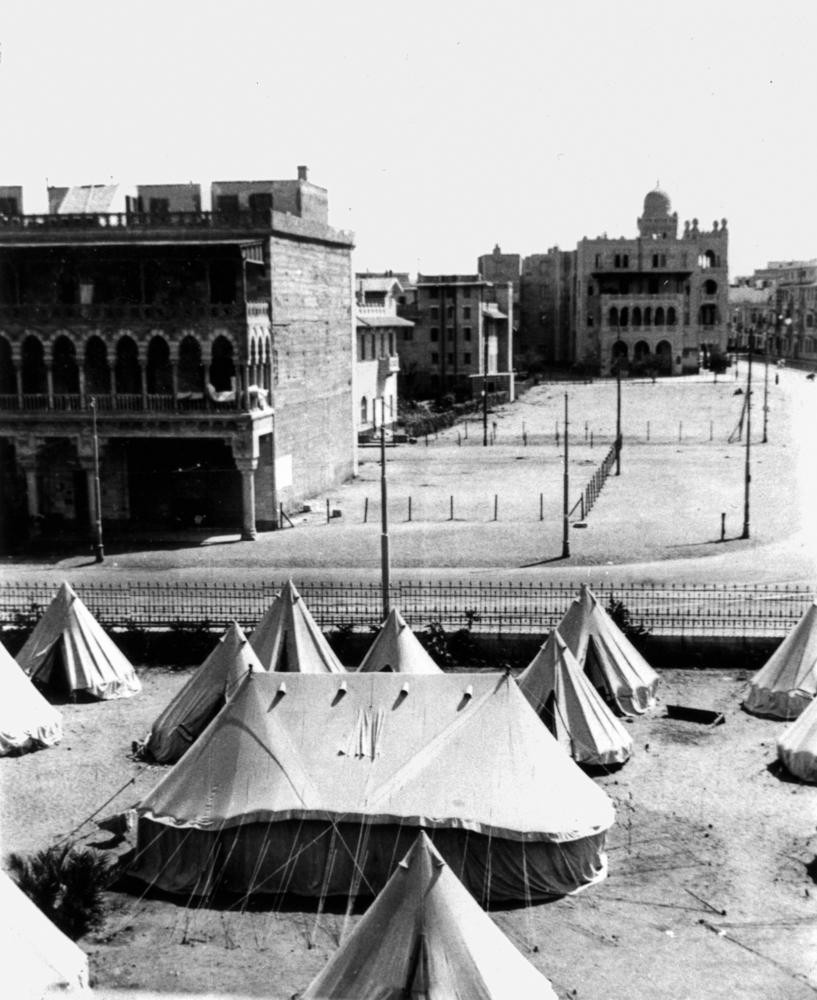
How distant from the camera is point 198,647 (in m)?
27.8

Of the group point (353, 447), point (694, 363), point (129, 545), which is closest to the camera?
point (129, 545)

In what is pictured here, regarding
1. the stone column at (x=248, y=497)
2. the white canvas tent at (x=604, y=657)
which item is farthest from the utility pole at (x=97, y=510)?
the white canvas tent at (x=604, y=657)

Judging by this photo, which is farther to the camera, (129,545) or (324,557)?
(129,545)

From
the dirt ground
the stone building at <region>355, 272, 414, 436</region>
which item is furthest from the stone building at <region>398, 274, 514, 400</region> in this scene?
the dirt ground

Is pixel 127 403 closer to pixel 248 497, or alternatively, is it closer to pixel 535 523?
pixel 248 497

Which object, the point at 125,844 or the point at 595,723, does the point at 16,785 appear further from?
the point at 595,723

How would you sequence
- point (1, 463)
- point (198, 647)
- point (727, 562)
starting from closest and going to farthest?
point (198, 647) < point (727, 562) < point (1, 463)

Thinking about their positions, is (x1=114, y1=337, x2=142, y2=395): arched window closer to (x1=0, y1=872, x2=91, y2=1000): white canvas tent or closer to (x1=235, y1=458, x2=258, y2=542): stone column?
(x1=235, y1=458, x2=258, y2=542): stone column

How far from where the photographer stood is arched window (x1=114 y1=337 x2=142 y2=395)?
138 ft

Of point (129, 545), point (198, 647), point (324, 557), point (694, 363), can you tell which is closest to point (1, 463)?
point (129, 545)

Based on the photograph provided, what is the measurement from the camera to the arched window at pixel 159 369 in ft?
139

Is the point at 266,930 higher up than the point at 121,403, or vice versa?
the point at 121,403

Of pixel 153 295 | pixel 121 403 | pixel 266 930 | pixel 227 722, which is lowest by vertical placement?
pixel 266 930

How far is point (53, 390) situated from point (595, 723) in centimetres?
2715
